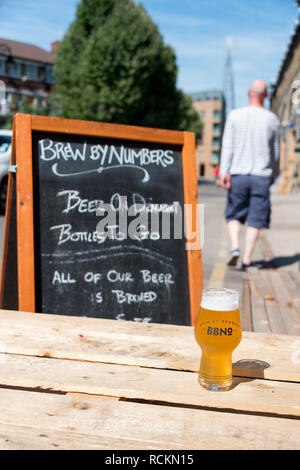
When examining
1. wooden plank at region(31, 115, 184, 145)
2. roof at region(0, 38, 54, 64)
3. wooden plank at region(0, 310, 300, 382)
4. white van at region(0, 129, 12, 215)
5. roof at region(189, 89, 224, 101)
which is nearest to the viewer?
wooden plank at region(0, 310, 300, 382)

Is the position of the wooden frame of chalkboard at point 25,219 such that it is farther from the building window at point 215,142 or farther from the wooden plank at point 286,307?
the building window at point 215,142

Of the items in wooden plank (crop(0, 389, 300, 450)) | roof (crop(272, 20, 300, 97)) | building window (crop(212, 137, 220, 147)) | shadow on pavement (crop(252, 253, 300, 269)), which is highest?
roof (crop(272, 20, 300, 97))

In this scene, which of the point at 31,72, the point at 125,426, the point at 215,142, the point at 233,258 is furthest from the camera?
the point at 215,142

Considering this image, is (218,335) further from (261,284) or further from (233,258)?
(233,258)

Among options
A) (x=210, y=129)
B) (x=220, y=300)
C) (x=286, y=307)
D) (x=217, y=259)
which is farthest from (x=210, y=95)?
(x=220, y=300)

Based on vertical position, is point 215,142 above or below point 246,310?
above

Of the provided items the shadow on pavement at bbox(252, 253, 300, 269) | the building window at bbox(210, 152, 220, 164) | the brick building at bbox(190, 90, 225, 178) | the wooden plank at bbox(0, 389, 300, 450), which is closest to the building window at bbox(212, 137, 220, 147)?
the brick building at bbox(190, 90, 225, 178)

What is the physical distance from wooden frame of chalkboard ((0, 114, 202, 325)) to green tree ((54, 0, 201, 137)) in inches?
1200

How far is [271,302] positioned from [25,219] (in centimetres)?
206

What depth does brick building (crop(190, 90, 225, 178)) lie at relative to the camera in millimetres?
103250

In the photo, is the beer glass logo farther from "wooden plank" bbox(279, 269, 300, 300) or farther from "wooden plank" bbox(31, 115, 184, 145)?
"wooden plank" bbox(279, 269, 300, 300)

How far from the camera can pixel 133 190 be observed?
3086mm

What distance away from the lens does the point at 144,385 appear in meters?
1.33
